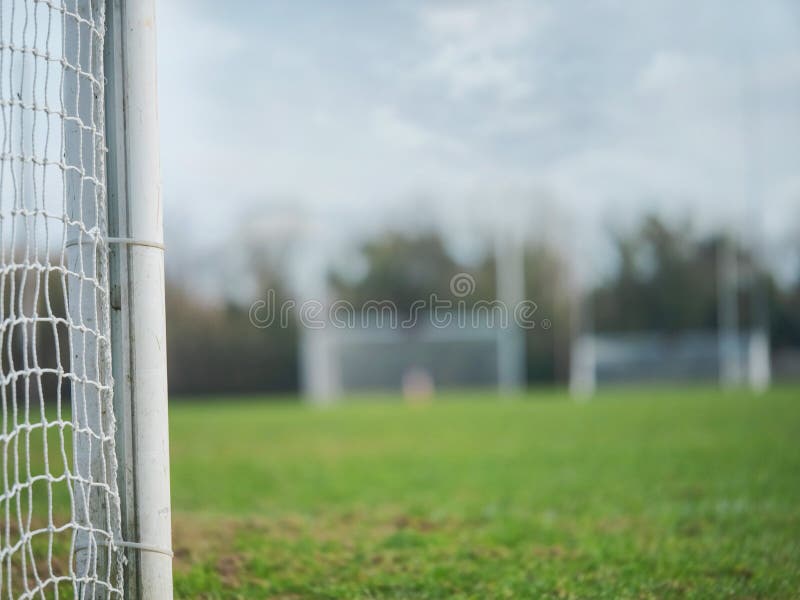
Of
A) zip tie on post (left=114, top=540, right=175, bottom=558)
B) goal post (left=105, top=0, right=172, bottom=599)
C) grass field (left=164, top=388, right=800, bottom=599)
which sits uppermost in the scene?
goal post (left=105, top=0, right=172, bottom=599)

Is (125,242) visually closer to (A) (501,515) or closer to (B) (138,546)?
(B) (138,546)

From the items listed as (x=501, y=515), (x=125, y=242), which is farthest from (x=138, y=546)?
(x=501, y=515)

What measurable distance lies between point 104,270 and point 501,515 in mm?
2872

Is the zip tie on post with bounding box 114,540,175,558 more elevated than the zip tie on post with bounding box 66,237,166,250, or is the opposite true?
the zip tie on post with bounding box 66,237,166,250

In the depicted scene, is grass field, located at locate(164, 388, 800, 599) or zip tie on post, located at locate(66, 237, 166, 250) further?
grass field, located at locate(164, 388, 800, 599)

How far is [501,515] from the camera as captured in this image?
13.8 feet

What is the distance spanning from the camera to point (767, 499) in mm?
4379

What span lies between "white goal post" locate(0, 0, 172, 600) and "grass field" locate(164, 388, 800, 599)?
2.51 ft

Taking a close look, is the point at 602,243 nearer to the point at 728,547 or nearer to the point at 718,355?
the point at 718,355

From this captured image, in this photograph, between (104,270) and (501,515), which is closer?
(104,270)

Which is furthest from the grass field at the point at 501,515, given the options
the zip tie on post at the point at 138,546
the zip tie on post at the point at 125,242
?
the zip tie on post at the point at 125,242

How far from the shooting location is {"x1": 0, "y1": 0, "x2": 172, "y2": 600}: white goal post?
2018 millimetres

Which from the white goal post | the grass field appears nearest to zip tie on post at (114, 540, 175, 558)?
the white goal post

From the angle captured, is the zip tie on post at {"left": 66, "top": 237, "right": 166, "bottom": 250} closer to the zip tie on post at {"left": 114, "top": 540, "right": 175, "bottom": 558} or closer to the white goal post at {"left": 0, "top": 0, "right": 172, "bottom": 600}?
the white goal post at {"left": 0, "top": 0, "right": 172, "bottom": 600}
